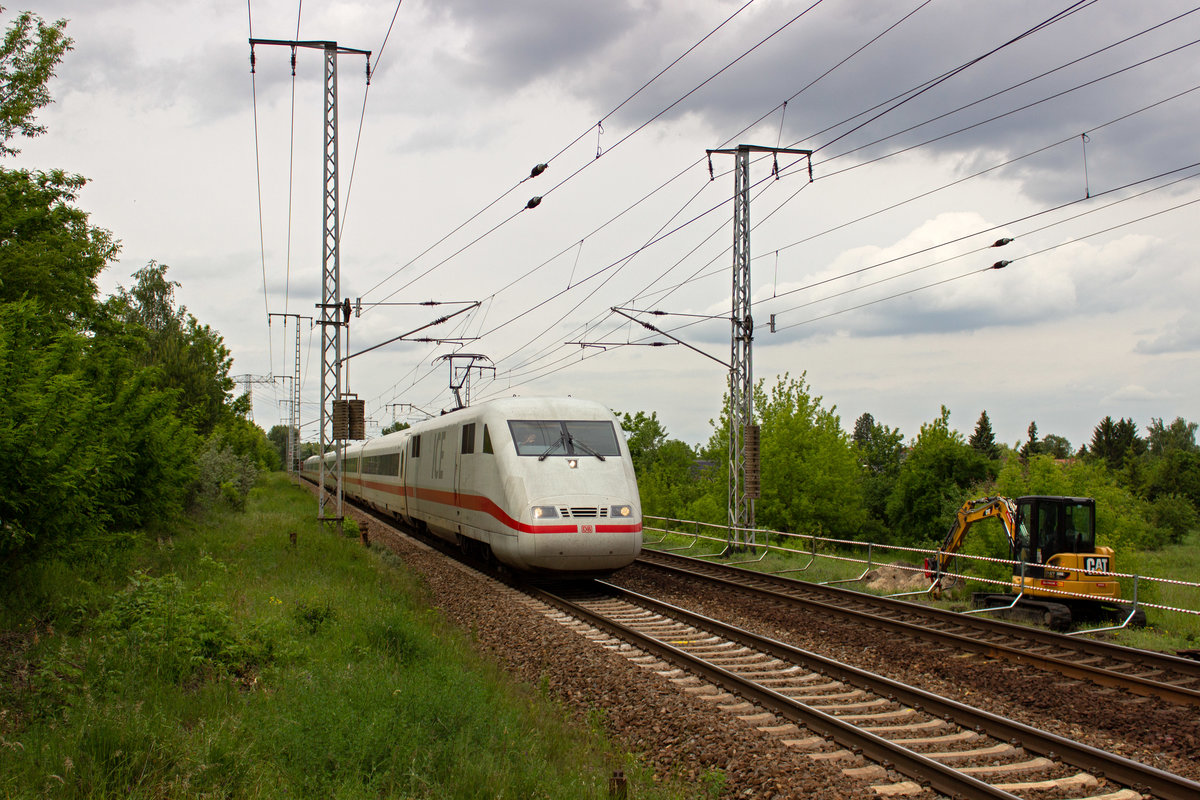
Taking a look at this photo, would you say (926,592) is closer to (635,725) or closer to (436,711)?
(635,725)

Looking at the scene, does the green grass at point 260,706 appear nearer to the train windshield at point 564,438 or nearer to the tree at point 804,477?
the train windshield at point 564,438

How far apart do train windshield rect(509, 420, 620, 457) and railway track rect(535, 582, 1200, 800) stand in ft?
14.0

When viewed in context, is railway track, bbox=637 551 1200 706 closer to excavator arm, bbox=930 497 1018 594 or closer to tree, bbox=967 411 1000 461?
excavator arm, bbox=930 497 1018 594

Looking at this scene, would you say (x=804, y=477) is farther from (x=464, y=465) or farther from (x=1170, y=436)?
(x=1170, y=436)

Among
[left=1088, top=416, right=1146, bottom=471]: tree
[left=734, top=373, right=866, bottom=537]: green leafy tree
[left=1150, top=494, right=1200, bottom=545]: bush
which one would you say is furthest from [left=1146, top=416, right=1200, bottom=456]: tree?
[left=734, top=373, right=866, bottom=537]: green leafy tree

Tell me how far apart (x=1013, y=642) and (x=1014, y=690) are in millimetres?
2363

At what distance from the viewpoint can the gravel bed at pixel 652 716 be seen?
19.6ft

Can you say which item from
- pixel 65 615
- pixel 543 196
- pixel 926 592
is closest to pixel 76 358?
pixel 65 615

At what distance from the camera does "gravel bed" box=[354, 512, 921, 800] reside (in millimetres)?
5961

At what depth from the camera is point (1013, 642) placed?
420 inches

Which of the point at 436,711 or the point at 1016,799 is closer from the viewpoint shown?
the point at 1016,799

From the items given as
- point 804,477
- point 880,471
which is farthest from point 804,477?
point 880,471

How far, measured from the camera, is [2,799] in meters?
4.30

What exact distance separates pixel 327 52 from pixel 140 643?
632 inches
